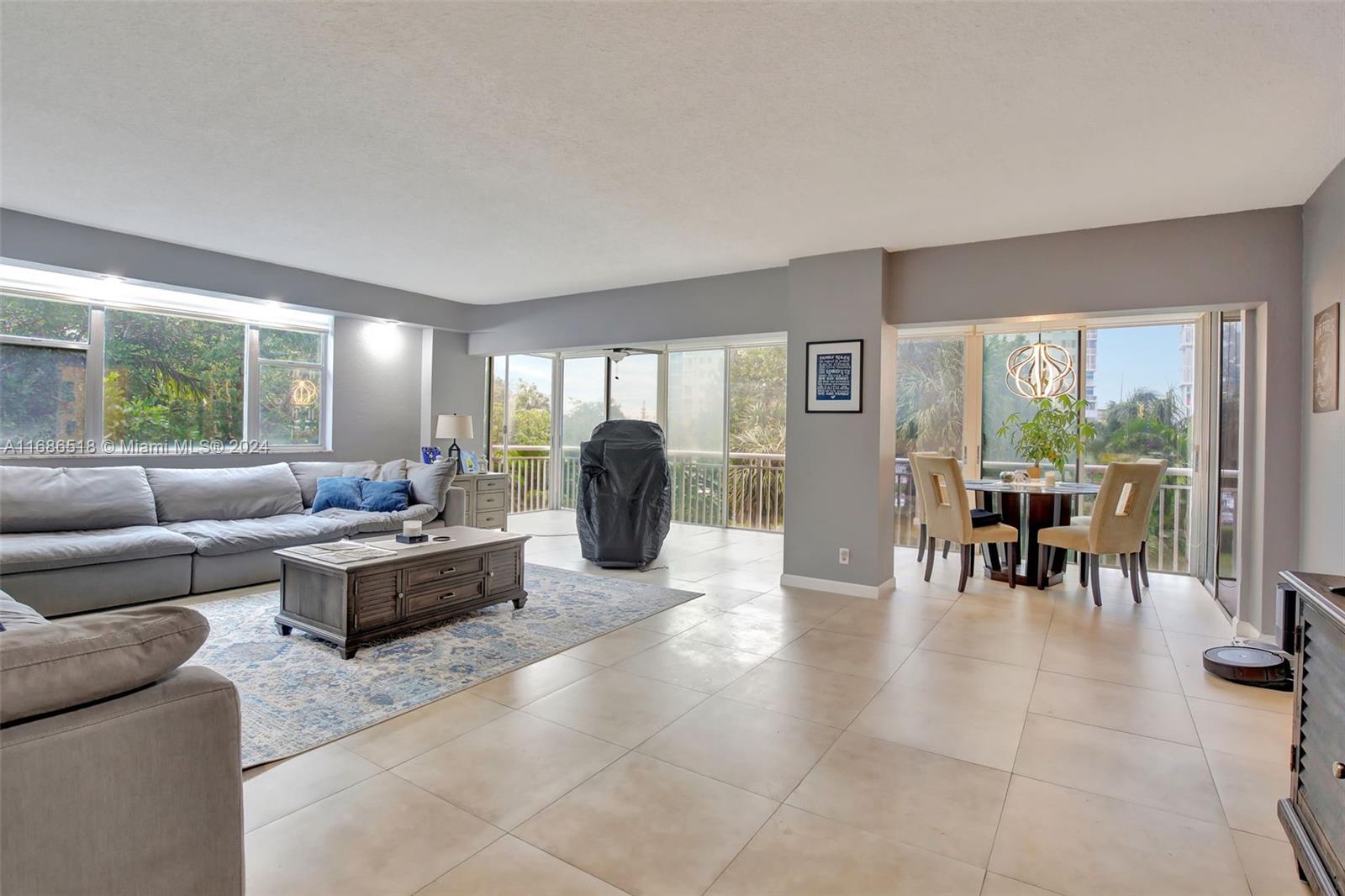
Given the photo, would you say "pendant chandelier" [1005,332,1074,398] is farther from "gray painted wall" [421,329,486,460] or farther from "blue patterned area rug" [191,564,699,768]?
"gray painted wall" [421,329,486,460]

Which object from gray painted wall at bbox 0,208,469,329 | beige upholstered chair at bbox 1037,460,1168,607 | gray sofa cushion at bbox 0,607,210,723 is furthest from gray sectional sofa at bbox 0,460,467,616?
beige upholstered chair at bbox 1037,460,1168,607

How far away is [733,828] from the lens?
188 centimetres

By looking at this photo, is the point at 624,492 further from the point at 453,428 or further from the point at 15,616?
the point at 15,616

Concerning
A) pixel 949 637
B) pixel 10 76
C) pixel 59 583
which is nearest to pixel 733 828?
pixel 949 637

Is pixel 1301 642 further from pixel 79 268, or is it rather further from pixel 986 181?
pixel 79 268

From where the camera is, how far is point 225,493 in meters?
4.98

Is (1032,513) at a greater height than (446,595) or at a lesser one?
greater

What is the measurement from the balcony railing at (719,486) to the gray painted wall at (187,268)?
258cm

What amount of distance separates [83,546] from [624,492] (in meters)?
3.44

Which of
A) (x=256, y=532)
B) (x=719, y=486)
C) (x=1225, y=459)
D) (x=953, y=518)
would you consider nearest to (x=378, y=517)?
(x=256, y=532)

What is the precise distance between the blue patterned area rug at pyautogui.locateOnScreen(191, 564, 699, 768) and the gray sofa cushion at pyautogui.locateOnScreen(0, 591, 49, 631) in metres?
0.68

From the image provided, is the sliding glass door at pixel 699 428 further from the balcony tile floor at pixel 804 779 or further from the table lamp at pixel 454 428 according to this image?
the balcony tile floor at pixel 804 779

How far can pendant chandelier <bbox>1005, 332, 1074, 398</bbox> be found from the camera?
18.4 ft

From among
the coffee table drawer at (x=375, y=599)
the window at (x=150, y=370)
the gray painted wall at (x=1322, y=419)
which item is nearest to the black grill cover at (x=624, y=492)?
the coffee table drawer at (x=375, y=599)
